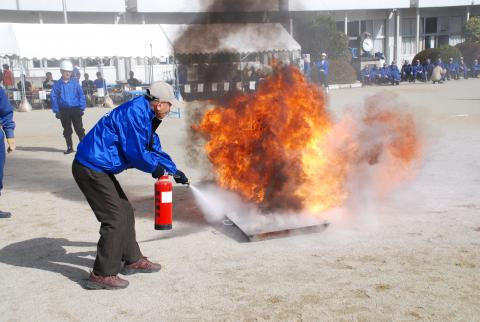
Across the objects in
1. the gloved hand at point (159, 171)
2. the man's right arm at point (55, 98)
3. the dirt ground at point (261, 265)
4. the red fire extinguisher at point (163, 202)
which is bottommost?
the dirt ground at point (261, 265)

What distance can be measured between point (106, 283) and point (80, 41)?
2028 centimetres

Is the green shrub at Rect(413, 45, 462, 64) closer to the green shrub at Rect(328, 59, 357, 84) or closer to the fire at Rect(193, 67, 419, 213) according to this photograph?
the green shrub at Rect(328, 59, 357, 84)

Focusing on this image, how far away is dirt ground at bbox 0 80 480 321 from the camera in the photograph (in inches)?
161

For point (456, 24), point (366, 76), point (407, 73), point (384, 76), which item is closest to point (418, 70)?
point (407, 73)

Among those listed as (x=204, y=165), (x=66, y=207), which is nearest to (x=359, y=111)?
(x=204, y=165)

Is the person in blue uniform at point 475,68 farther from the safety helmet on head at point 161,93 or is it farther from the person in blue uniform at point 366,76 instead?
the safety helmet on head at point 161,93

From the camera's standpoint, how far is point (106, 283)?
4.55 meters

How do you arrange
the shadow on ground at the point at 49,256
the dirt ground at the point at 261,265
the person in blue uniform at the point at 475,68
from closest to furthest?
1. the dirt ground at the point at 261,265
2. the shadow on ground at the point at 49,256
3. the person in blue uniform at the point at 475,68

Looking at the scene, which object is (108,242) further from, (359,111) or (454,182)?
(454,182)

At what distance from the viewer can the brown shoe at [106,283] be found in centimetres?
455

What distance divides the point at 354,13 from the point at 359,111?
38222mm

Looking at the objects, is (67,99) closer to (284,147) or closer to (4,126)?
(4,126)

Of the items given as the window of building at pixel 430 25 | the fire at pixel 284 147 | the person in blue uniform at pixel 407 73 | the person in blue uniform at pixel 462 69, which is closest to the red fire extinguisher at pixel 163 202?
the fire at pixel 284 147

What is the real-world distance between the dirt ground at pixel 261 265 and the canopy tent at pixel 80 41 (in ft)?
49.7
